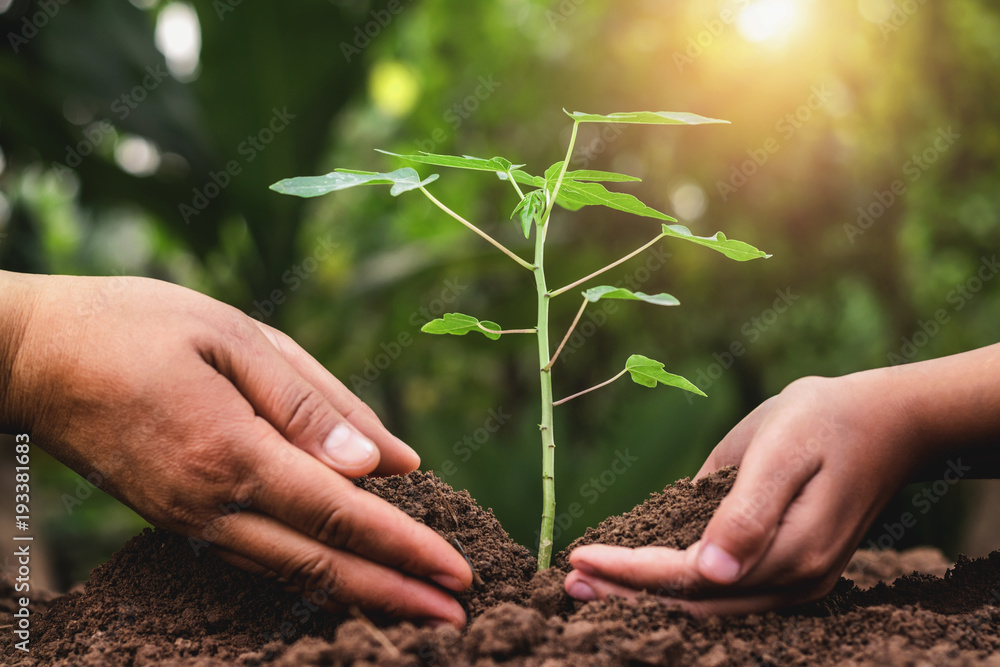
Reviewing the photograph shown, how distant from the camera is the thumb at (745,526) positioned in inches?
28.1

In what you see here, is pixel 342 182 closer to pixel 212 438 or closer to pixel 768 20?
pixel 212 438

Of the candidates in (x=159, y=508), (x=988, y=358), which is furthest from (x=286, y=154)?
(x=988, y=358)

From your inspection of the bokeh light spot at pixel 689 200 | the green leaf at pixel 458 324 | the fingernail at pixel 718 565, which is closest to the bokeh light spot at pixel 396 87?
the bokeh light spot at pixel 689 200

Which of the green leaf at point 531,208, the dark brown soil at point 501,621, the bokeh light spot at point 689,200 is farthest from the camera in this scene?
the bokeh light spot at point 689,200

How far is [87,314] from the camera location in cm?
85

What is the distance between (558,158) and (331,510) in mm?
3083

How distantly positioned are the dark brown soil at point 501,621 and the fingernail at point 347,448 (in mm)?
151

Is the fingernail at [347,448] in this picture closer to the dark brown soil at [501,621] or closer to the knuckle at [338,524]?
the knuckle at [338,524]

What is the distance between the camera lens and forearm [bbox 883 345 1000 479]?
0.86m

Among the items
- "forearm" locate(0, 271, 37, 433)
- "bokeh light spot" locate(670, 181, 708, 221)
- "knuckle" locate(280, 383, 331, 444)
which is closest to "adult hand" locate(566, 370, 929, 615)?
"knuckle" locate(280, 383, 331, 444)

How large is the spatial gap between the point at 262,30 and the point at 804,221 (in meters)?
2.55

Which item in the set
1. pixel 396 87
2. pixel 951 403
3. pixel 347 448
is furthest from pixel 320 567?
pixel 396 87

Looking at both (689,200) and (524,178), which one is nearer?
(524,178)

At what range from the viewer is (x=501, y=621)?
705 millimetres
